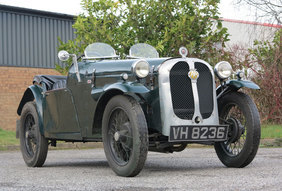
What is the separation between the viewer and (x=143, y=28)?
1352cm

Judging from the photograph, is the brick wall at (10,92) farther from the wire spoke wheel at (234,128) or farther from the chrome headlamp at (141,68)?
the chrome headlamp at (141,68)

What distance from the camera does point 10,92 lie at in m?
20.0

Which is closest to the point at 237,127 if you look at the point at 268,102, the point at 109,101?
the point at 109,101

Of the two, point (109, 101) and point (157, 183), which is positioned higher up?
point (109, 101)

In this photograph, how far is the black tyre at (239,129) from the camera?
655 centimetres

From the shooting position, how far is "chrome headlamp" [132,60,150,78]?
616 centimetres

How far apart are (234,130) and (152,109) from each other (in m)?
1.22

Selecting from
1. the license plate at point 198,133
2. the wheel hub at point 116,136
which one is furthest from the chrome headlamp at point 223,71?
the wheel hub at point 116,136

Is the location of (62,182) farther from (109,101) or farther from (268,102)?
(268,102)

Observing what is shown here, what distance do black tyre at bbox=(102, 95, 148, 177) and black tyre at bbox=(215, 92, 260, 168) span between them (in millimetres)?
1488

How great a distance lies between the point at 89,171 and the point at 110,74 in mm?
1326

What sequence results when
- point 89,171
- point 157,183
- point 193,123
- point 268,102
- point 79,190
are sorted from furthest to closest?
point 268,102, point 89,171, point 193,123, point 157,183, point 79,190

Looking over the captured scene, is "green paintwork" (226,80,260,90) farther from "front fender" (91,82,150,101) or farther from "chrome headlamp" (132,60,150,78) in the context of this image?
"front fender" (91,82,150,101)

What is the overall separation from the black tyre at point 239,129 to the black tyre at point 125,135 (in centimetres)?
149
